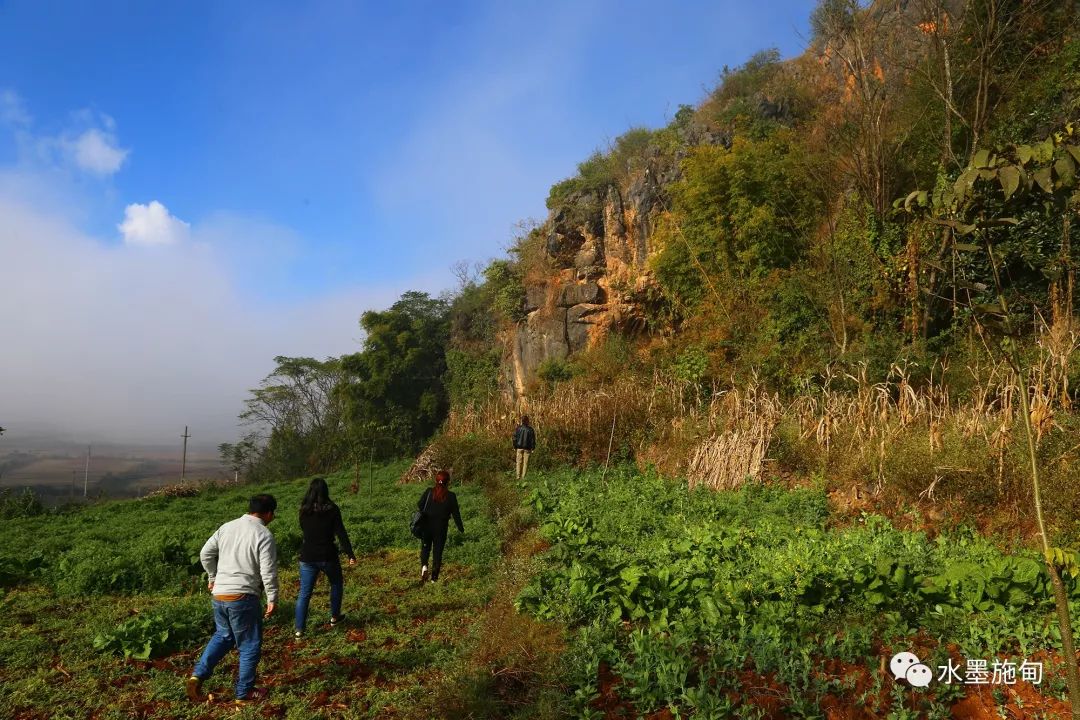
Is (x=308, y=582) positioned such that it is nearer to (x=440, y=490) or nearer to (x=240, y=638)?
(x=240, y=638)

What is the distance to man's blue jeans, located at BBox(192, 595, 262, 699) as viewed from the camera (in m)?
4.18

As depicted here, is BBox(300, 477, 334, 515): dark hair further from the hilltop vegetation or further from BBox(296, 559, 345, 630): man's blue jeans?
the hilltop vegetation

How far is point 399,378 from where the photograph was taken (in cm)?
2978

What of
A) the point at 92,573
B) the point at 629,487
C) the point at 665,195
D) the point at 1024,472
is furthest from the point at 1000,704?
the point at 665,195

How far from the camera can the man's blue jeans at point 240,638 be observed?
13.7 ft

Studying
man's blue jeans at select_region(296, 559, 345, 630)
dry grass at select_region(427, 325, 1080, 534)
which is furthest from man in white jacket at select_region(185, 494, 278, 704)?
dry grass at select_region(427, 325, 1080, 534)

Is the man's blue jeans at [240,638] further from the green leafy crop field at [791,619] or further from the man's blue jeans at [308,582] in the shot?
the green leafy crop field at [791,619]

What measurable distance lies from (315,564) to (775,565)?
4.10 m

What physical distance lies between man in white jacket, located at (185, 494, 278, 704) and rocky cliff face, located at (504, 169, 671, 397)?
1884 cm

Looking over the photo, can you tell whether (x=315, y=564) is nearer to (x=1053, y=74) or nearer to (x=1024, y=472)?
(x=1024, y=472)

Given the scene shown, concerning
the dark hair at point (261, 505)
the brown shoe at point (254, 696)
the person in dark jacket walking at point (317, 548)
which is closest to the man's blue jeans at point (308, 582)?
the person in dark jacket walking at point (317, 548)

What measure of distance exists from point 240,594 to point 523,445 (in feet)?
32.4

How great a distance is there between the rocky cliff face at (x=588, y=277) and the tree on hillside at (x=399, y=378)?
5.81 m

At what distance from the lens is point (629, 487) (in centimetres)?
1048
